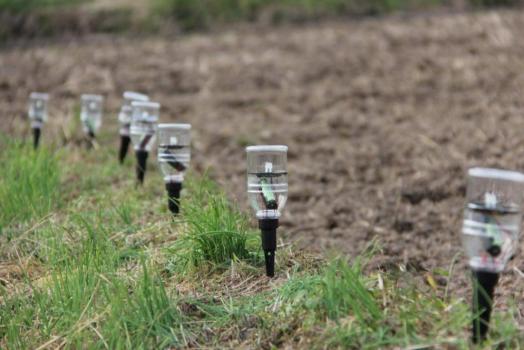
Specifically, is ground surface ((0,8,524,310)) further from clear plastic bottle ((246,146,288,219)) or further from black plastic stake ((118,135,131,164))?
clear plastic bottle ((246,146,288,219))

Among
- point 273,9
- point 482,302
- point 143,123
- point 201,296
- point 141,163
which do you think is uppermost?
point 273,9

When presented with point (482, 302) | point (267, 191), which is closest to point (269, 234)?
point (267, 191)

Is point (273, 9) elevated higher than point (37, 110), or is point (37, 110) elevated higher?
point (273, 9)

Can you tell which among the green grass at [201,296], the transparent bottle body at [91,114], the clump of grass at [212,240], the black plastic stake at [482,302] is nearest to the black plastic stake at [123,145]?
the transparent bottle body at [91,114]

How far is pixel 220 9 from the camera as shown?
887 cm

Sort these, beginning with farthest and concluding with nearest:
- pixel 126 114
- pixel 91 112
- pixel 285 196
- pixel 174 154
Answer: pixel 91 112 < pixel 126 114 < pixel 174 154 < pixel 285 196

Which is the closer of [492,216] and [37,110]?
[492,216]

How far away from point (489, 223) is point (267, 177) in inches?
33.4

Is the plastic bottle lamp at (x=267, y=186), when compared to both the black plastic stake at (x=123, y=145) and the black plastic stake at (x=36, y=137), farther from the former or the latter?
Answer: the black plastic stake at (x=36, y=137)

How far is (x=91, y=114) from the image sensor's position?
5.01m

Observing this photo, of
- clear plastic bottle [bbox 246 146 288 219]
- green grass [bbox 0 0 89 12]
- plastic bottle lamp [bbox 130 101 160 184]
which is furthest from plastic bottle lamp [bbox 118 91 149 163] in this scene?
green grass [bbox 0 0 89 12]

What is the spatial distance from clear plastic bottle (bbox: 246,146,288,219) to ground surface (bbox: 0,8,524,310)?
871 mm

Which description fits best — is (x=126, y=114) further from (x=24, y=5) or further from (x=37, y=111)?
(x=24, y=5)

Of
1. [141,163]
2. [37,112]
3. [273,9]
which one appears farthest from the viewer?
[273,9]
